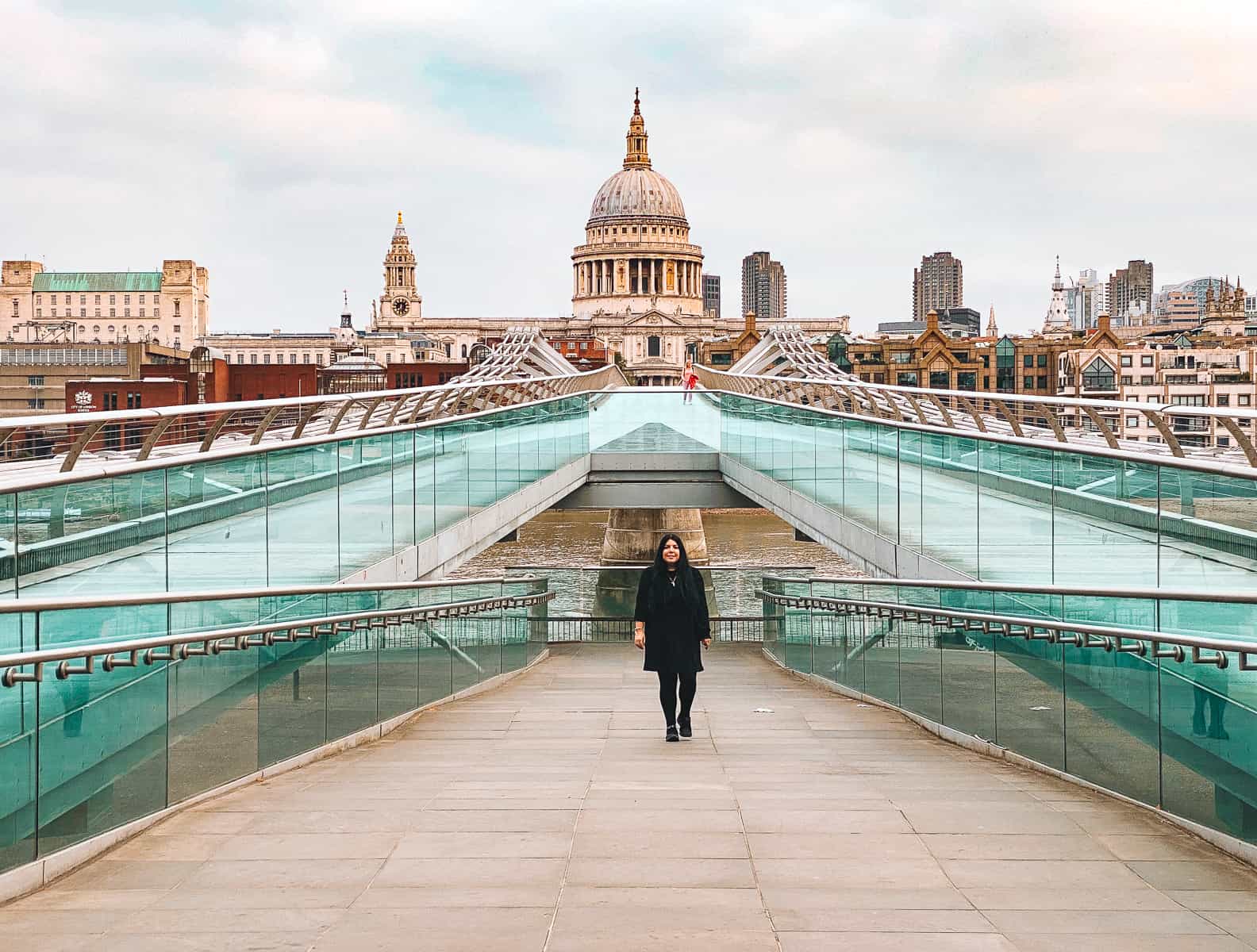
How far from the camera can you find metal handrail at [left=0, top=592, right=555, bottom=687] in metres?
5.31

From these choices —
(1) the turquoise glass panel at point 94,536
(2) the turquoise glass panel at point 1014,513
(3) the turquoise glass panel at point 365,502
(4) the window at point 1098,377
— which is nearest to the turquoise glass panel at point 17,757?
(1) the turquoise glass panel at point 94,536

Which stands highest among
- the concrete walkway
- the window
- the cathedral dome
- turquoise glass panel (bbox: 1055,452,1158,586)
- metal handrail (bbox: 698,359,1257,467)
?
the cathedral dome

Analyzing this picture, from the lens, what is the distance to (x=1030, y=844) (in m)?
5.56

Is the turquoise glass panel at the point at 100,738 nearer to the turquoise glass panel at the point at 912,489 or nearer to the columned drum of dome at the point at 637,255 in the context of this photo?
the turquoise glass panel at the point at 912,489

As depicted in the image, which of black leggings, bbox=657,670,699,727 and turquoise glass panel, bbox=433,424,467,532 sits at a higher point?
turquoise glass panel, bbox=433,424,467,532

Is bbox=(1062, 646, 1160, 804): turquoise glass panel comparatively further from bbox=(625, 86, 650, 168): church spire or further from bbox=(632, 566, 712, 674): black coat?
bbox=(625, 86, 650, 168): church spire

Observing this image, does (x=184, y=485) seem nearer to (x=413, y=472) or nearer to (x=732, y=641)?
(x=413, y=472)

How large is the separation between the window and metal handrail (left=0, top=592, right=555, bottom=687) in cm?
8976

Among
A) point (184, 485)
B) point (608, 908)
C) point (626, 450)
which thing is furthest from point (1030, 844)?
point (626, 450)

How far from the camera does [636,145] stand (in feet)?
567

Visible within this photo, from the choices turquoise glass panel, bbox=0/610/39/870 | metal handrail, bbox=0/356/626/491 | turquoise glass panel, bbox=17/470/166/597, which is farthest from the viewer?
metal handrail, bbox=0/356/626/491

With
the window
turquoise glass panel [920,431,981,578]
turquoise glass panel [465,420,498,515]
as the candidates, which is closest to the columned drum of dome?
the window

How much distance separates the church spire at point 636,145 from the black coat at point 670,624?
166 meters

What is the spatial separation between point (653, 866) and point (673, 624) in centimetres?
367
